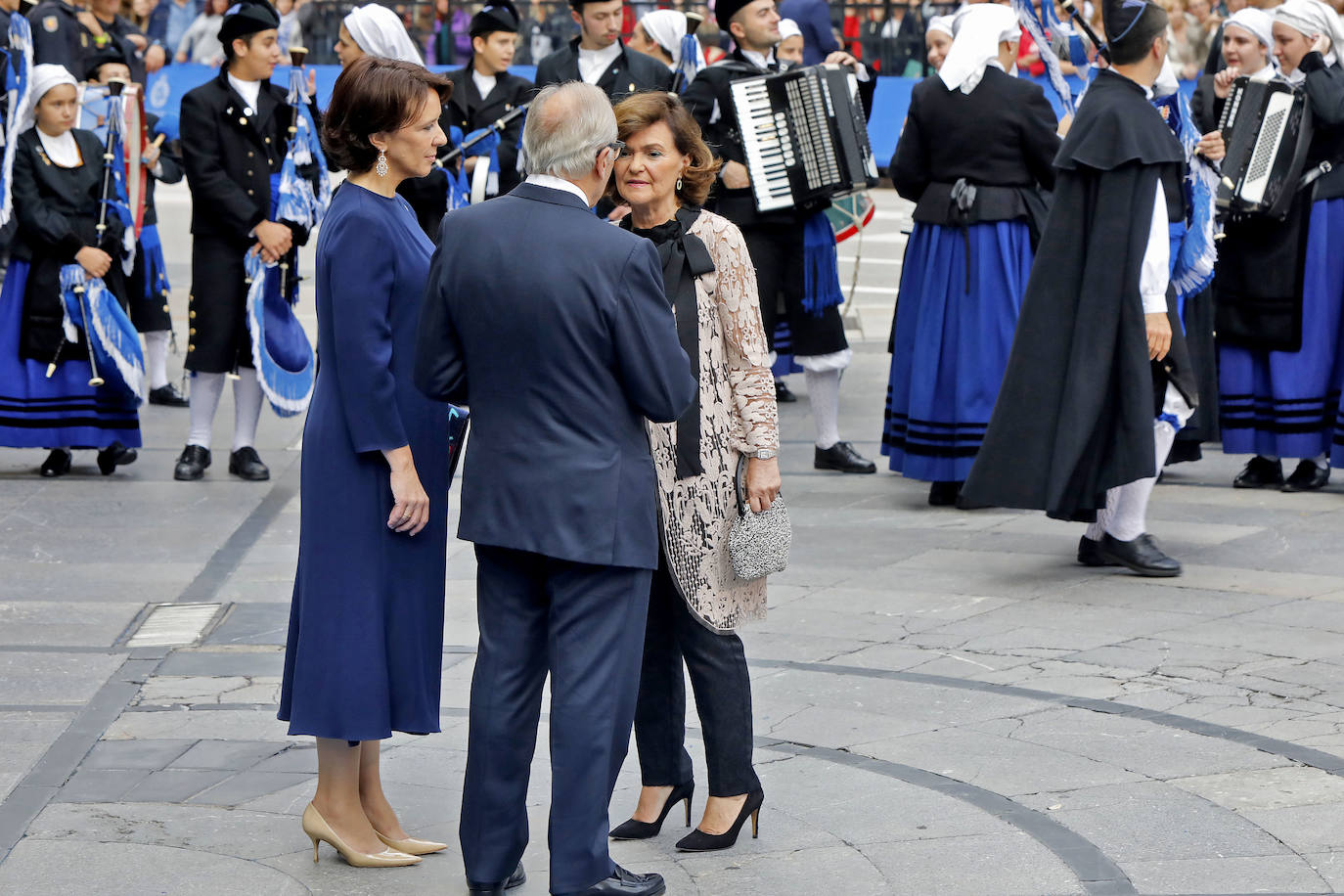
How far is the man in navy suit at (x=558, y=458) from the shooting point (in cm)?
363

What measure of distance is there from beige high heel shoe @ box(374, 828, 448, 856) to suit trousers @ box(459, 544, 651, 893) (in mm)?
334

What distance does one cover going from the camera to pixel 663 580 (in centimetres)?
420

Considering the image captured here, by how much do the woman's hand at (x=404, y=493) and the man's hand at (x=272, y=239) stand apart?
4521mm

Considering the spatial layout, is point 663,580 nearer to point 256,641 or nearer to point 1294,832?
point 1294,832

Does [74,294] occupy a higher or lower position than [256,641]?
higher

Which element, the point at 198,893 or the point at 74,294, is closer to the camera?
the point at 198,893

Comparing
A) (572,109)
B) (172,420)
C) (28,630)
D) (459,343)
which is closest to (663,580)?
(459,343)

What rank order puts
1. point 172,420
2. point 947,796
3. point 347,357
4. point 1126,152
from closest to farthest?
point 347,357 → point 947,796 → point 1126,152 → point 172,420

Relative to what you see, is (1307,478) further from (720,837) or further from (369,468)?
(369,468)

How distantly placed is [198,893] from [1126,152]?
3.90 metres

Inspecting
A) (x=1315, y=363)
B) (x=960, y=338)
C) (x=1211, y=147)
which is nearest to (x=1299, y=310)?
(x=1315, y=363)

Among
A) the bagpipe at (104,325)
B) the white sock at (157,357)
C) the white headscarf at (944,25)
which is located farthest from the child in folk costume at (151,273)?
the white headscarf at (944,25)

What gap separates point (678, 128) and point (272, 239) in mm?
4505

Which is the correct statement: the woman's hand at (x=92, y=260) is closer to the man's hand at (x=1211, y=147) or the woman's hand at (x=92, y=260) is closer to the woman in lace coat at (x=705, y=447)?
the man's hand at (x=1211, y=147)
